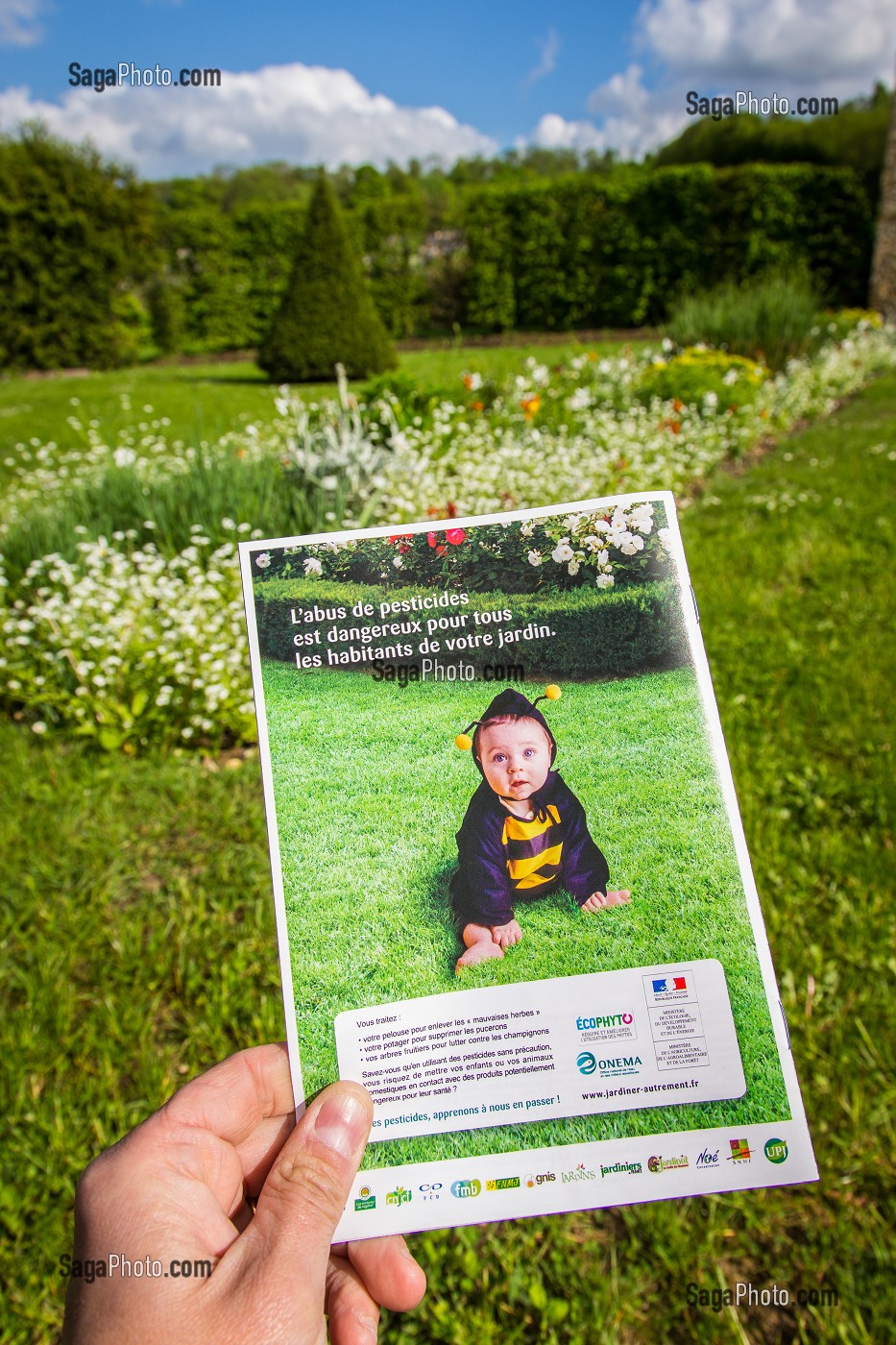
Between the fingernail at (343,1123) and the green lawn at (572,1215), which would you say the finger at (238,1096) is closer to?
the fingernail at (343,1123)

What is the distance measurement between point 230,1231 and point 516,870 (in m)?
0.59

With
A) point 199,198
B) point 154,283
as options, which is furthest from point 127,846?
point 199,198

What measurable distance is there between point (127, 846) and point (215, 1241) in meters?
1.89

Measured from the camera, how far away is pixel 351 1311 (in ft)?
3.83

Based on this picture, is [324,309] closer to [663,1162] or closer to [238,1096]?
[238,1096]

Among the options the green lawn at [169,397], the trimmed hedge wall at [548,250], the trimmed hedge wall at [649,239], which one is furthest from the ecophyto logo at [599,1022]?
the trimmed hedge wall at [548,250]

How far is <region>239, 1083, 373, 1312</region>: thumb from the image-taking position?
972 mm


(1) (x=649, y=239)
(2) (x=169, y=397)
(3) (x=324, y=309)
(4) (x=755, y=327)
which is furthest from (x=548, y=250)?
(2) (x=169, y=397)

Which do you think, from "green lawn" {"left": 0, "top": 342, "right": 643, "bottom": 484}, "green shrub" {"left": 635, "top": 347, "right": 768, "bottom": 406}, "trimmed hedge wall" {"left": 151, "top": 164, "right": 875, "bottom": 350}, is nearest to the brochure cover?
"green lawn" {"left": 0, "top": 342, "right": 643, "bottom": 484}

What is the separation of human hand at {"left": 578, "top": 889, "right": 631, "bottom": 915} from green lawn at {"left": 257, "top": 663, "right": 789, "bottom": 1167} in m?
0.01

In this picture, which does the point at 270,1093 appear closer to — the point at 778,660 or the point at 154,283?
the point at 778,660

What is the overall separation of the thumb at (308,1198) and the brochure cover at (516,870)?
1.4 inches

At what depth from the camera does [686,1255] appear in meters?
1.65

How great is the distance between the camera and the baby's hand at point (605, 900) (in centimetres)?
112
